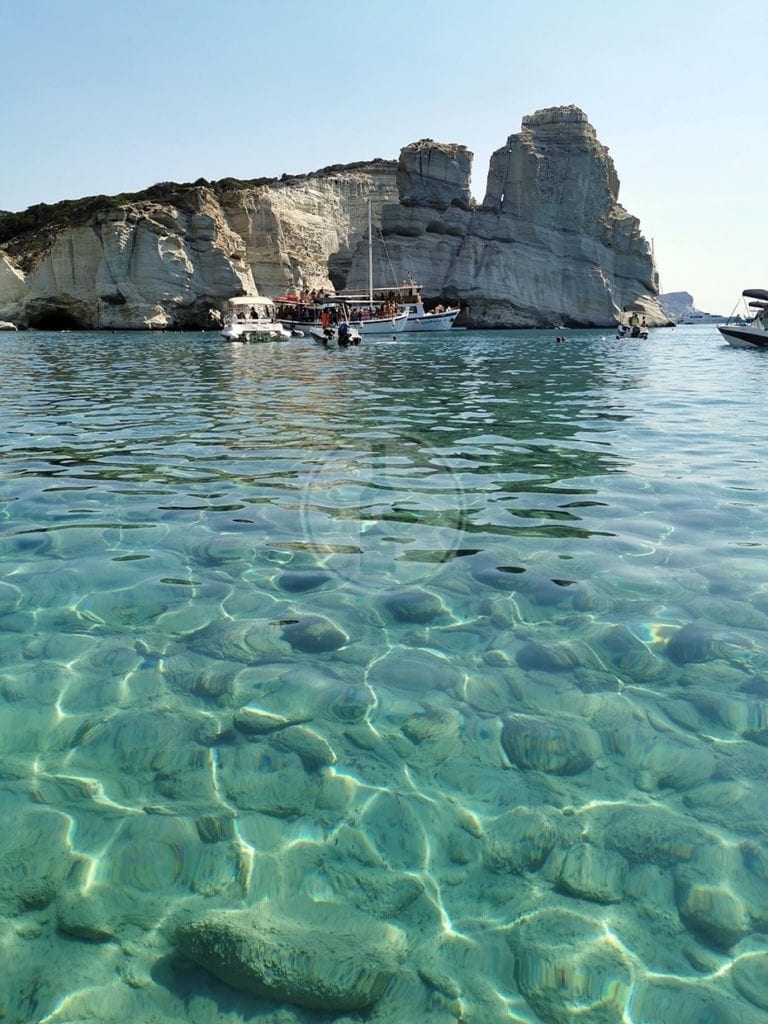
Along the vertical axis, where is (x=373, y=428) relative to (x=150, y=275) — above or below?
below

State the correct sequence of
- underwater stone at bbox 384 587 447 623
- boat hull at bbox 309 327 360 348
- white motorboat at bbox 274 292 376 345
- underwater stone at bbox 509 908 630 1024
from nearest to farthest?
underwater stone at bbox 509 908 630 1024, underwater stone at bbox 384 587 447 623, boat hull at bbox 309 327 360 348, white motorboat at bbox 274 292 376 345

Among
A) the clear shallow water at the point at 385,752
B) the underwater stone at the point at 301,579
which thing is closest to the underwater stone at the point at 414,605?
the clear shallow water at the point at 385,752

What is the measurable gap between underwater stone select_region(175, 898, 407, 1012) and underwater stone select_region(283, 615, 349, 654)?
1.92 metres

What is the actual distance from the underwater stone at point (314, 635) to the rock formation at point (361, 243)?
67.0 metres

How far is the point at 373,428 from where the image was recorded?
12625 millimetres

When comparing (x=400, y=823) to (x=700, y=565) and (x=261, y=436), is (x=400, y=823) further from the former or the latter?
(x=261, y=436)

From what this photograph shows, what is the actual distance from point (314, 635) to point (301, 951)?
2.30 meters

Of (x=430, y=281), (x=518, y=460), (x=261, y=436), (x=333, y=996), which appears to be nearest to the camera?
(x=333, y=996)

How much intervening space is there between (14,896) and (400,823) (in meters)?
1.51

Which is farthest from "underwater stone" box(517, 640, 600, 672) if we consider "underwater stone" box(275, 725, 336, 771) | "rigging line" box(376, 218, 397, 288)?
"rigging line" box(376, 218, 397, 288)

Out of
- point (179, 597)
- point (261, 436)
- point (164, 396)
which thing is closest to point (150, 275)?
point (164, 396)

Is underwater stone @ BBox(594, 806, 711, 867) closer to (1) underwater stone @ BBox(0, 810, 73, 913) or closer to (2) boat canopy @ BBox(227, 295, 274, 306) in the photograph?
(1) underwater stone @ BBox(0, 810, 73, 913)

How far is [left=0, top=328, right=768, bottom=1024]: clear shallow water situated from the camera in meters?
2.31

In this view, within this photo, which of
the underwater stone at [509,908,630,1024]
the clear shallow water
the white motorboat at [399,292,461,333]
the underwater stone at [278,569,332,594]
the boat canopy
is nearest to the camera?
the underwater stone at [509,908,630,1024]
